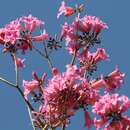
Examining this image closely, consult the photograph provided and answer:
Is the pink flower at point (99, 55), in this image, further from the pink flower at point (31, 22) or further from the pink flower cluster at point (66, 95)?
the pink flower cluster at point (66, 95)

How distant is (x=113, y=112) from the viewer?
25.3 ft

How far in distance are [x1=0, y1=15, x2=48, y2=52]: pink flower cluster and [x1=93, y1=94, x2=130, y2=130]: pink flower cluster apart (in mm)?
1696

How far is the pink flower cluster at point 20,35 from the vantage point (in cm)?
890

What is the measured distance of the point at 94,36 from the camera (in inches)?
362

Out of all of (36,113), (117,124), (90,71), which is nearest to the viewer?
(117,124)

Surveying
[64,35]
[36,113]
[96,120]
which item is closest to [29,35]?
[64,35]

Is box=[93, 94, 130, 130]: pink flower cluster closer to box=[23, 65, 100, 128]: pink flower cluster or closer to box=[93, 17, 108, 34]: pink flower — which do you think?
box=[23, 65, 100, 128]: pink flower cluster

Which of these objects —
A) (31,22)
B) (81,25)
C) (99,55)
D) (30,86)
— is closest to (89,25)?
(81,25)

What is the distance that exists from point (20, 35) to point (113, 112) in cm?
208

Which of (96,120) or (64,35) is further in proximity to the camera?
(64,35)

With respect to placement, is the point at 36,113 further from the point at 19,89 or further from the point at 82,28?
the point at 82,28

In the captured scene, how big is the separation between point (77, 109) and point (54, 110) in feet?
0.93

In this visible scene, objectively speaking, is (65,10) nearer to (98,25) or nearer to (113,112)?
(98,25)

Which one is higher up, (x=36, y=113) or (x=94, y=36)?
(x=94, y=36)
